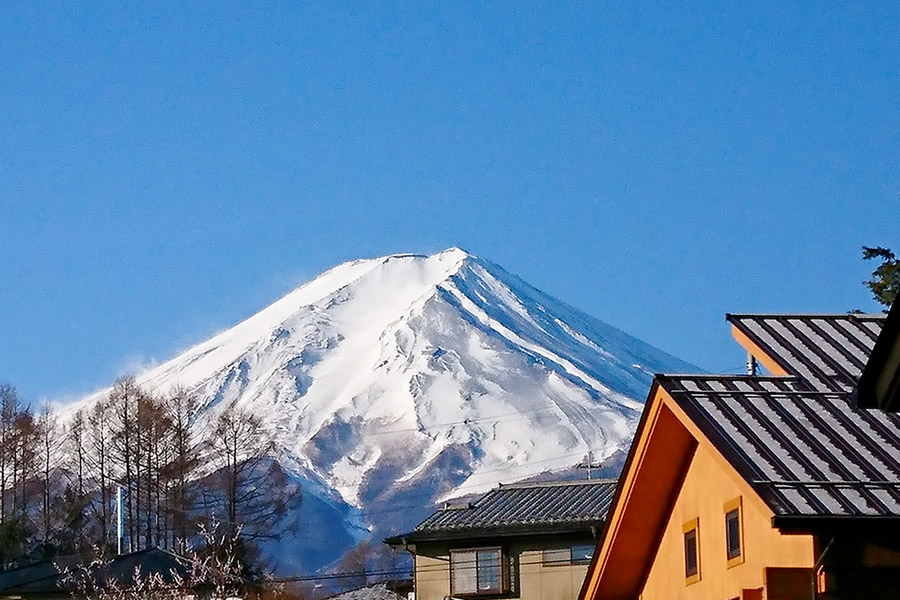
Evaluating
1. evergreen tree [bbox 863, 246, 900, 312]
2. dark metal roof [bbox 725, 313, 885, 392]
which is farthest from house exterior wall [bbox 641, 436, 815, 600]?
evergreen tree [bbox 863, 246, 900, 312]

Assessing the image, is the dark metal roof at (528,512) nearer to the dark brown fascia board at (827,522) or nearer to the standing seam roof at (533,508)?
the standing seam roof at (533,508)

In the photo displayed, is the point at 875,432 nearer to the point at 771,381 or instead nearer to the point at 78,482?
the point at 771,381

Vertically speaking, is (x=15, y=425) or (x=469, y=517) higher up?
A: (x=15, y=425)

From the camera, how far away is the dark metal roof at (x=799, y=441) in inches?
368

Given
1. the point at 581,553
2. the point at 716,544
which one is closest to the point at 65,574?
the point at 581,553

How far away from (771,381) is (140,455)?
67.3 metres

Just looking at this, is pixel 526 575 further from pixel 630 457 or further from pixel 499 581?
pixel 630 457

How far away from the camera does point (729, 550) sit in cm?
1169

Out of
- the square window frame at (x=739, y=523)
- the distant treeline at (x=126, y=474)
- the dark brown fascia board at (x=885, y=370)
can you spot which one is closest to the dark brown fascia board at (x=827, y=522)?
the square window frame at (x=739, y=523)

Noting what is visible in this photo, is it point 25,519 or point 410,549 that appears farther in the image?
point 25,519

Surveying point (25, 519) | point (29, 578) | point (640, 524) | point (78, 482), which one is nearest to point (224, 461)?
point (78, 482)

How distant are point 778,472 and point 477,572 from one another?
30.5 metres

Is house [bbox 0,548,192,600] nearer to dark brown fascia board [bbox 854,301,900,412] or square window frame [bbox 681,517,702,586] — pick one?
square window frame [bbox 681,517,702,586]

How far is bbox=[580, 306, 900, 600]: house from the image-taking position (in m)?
9.34
